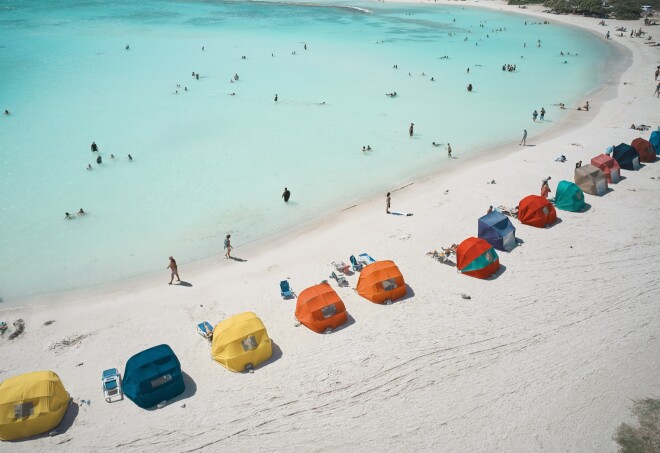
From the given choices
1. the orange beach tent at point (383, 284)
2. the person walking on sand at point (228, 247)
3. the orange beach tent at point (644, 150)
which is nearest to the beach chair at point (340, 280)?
the orange beach tent at point (383, 284)

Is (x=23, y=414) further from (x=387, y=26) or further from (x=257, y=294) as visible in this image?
(x=387, y=26)

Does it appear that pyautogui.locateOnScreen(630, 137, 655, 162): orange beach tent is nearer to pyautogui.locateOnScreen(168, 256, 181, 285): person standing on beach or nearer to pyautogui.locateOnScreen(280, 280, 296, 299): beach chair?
pyautogui.locateOnScreen(280, 280, 296, 299): beach chair

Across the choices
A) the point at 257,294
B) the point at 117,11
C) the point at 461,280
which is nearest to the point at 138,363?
the point at 257,294

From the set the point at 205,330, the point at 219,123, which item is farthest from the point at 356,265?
the point at 219,123

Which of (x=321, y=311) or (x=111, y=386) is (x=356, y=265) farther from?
(x=111, y=386)

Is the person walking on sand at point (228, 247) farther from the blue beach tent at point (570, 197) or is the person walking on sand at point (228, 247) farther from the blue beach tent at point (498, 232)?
the blue beach tent at point (570, 197)

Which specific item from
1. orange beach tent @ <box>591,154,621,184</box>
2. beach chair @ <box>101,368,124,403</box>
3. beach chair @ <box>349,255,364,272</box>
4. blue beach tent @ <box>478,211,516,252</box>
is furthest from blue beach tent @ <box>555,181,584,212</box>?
beach chair @ <box>101,368,124,403</box>
